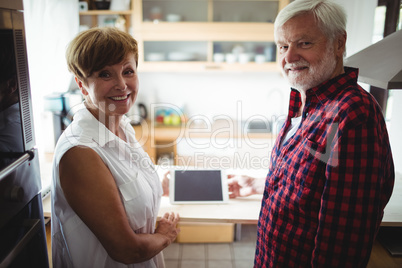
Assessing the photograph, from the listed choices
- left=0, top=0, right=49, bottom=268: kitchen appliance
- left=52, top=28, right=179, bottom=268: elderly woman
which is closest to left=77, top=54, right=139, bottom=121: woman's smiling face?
left=52, top=28, right=179, bottom=268: elderly woman

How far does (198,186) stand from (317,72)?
822 millimetres

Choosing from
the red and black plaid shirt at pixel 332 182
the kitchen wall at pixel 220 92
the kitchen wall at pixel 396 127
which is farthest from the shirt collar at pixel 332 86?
the kitchen wall at pixel 220 92

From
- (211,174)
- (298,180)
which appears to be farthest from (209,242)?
(298,180)

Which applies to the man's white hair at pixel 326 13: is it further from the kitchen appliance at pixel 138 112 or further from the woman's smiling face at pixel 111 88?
the kitchen appliance at pixel 138 112

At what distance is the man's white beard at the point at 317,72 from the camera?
109 cm

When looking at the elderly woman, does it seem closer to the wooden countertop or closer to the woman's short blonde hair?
the woman's short blonde hair

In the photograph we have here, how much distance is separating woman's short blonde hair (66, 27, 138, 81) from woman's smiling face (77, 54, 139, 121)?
0.03m

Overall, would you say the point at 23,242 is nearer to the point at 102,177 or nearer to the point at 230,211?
the point at 102,177

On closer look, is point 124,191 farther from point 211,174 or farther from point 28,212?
point 211,174

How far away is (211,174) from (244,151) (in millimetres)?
1570

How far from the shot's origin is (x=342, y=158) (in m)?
0.93

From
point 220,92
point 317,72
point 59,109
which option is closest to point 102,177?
point 317,72

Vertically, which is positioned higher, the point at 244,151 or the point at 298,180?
the point at 298,180

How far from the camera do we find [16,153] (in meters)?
1.13
